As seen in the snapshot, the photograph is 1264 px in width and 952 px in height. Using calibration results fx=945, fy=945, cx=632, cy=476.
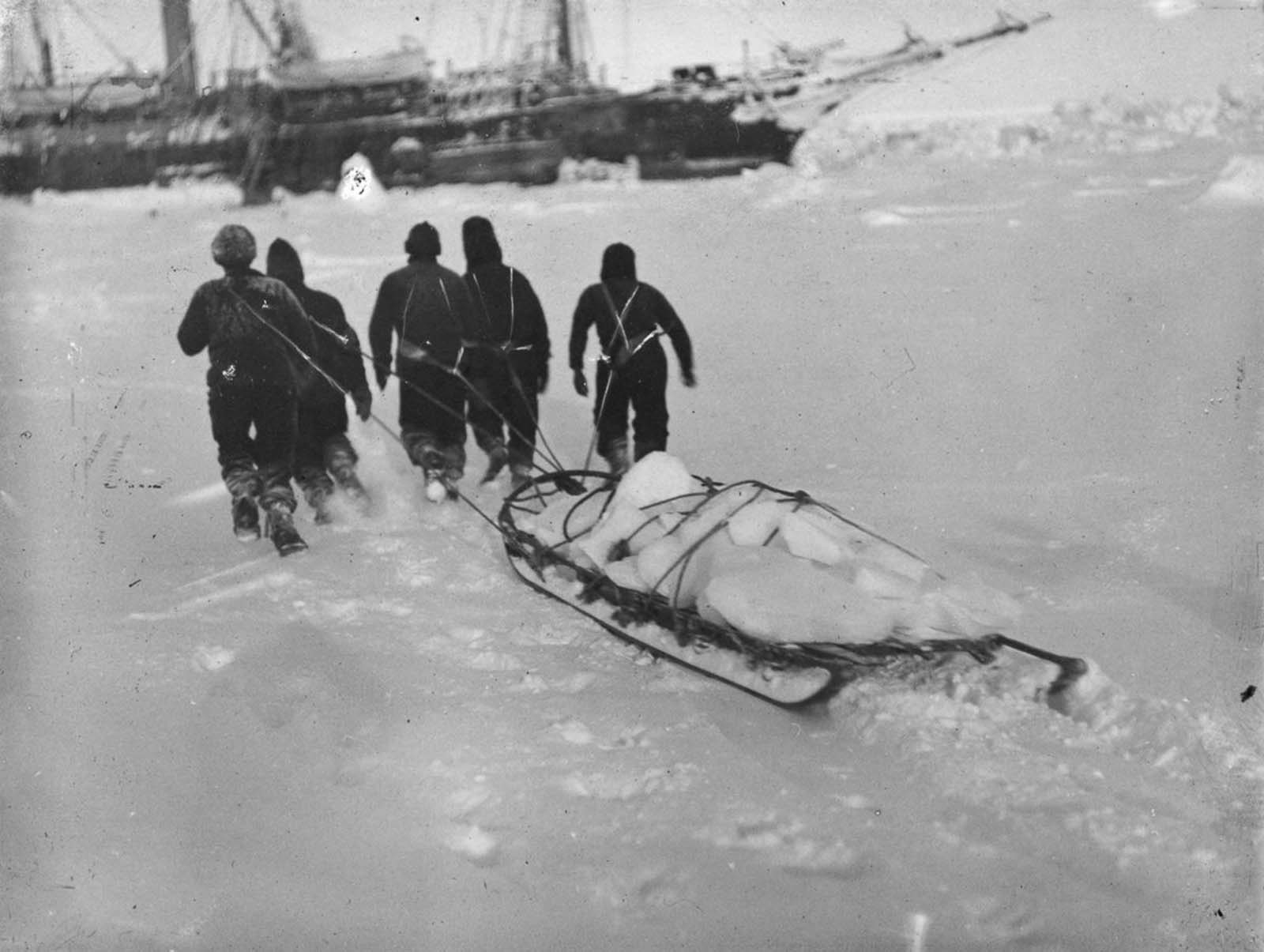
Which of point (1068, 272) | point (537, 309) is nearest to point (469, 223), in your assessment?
point (537, 309)

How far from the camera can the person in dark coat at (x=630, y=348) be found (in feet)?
7.29

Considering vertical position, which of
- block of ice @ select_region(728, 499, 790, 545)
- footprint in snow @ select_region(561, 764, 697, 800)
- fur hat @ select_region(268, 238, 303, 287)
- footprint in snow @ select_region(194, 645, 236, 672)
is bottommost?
footprint in snow @ select_region(561, 764, 697, 800)

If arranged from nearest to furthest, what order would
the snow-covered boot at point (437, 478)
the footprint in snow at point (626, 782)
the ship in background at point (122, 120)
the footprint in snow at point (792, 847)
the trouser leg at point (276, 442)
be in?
the footprint in snow at point (792, 847) → the footprint in snow at point (626, 782) → the ship in background at point (122, 120) → the trouser leg at point (276, 442) → the snow-covered boot at point (437, 478)

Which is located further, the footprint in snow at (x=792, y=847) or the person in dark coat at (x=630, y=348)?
the person in dark coat at (x=630, y=348)

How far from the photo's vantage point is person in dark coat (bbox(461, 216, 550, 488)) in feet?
7.25

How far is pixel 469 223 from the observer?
2.20 meters

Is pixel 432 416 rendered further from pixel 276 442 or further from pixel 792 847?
pixel 792 847

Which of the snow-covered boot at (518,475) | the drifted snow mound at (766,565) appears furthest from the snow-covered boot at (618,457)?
the snow-covered boot at (518,475)

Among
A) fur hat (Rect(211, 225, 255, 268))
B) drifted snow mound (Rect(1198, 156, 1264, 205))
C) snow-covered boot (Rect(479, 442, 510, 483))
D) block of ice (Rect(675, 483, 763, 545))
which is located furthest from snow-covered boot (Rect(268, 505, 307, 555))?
drifted snow mound (Rect(1198, 156, 1264, 205))

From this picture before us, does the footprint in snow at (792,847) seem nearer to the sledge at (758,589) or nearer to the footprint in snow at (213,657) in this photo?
the sledge at (758,589)

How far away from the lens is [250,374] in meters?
2.26

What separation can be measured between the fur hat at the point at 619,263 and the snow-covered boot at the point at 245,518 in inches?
39.1

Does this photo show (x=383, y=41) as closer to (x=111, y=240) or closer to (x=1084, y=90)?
(x=111, y=240)

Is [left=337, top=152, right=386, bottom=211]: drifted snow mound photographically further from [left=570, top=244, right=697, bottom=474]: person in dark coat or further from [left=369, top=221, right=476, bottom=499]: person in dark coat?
[left=570, top=244, right=697, bottom=474]: person in dark coat
